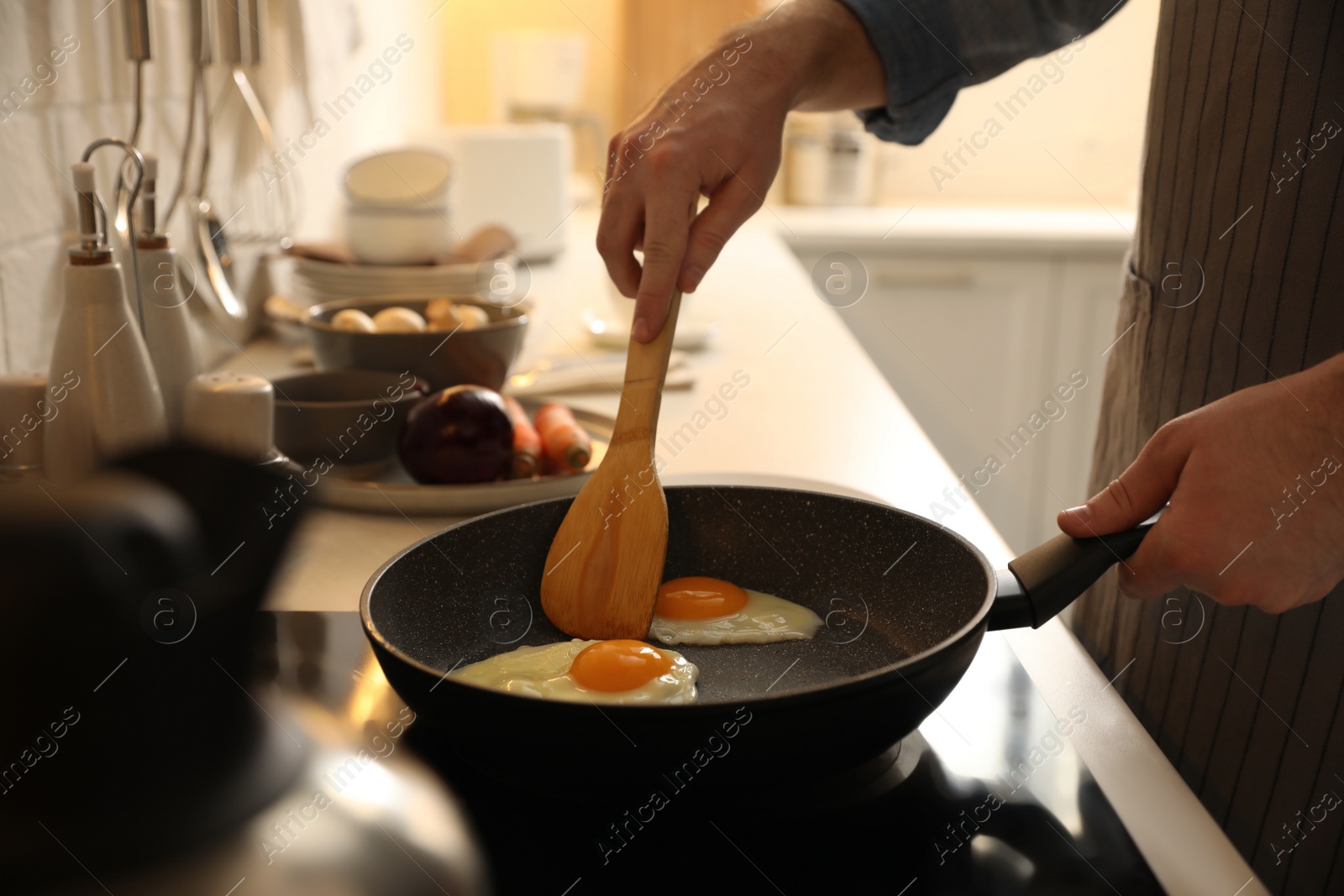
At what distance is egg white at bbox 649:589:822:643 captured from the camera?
2.36 ft

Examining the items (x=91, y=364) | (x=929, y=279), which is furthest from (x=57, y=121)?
(x=929, y=279)

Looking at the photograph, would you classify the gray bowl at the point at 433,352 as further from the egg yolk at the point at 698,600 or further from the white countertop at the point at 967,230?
the white countertop at the point at 967,230

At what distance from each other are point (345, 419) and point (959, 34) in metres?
0.61

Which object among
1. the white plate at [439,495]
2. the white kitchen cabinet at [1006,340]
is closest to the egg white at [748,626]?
the white plate at [439,495]

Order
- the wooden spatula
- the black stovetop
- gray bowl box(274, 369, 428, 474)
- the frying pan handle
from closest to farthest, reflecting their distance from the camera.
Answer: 1. the black stovetop
2. the frying pan handle
3. the wooden spatula
4. gray bowl box(274, 369, 428, 474)

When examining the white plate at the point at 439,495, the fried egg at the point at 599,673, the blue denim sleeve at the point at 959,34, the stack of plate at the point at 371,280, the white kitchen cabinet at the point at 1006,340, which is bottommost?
the white kitchen cabinet at the point at 1006,340

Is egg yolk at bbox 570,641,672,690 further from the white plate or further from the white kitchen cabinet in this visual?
the white kitchen cabinet

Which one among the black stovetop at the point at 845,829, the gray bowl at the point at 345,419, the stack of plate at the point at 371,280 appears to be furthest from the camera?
the stack of plate at the point at 371,280

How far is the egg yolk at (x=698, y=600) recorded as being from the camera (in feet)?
2.43

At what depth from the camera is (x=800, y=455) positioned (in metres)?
1.10

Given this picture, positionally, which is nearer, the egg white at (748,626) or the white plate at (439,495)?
the egg white at (748,626)

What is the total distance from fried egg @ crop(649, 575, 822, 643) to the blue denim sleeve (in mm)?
505

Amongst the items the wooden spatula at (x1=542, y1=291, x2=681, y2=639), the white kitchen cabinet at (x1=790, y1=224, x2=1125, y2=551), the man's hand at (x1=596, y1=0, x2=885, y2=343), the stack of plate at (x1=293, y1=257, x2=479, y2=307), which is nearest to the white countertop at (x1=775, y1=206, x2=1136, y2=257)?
the white kitchen cabinet at (x1=790, y1=224, x2=1125, y2=551)

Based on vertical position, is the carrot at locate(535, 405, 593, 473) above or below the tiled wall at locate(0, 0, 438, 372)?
below
